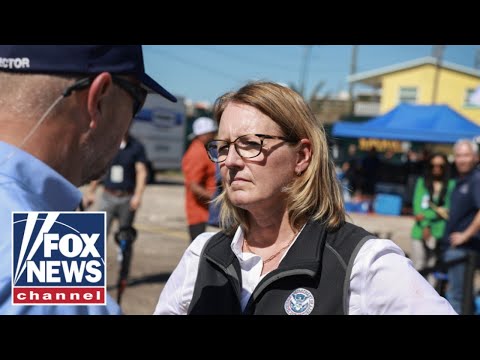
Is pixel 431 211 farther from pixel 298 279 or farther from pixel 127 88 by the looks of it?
pixel 127 88

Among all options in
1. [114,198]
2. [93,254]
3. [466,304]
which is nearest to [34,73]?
[93,254]

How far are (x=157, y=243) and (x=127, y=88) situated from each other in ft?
21.7

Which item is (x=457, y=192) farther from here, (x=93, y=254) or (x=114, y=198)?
(x=93, y=254)

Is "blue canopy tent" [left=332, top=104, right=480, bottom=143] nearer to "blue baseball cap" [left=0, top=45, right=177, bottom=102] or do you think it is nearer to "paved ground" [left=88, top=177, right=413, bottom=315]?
"paved ground" [left=88, top=177, right=413, bottom=315]

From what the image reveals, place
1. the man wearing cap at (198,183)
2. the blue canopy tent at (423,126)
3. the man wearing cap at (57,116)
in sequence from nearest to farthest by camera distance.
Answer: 1. the man wearing cap at (57,116)
2. the man wearing cap at (198,183)
3. the blue canopy tent at (423,126)

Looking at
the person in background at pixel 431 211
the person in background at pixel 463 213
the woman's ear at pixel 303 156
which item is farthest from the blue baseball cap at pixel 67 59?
the person in background at pixel 431 211

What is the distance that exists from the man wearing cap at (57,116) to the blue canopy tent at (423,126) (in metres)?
8.98

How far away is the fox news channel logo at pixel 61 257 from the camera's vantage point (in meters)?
0.98

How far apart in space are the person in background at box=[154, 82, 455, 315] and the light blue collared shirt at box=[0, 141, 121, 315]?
546 millimetres

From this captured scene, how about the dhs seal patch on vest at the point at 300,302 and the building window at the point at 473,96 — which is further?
the building window at the point at 473,96

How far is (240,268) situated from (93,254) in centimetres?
53

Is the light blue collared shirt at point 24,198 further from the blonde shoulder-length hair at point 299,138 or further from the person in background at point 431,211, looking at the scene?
the person in background at point 431,211

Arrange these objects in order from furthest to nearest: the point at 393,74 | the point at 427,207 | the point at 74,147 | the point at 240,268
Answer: the point at 393,74 → the point at 427,207 → the point at 240,268 → the point at 74,147

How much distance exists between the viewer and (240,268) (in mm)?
1543
